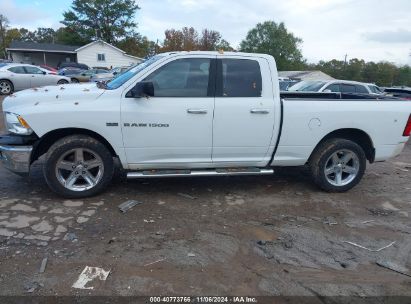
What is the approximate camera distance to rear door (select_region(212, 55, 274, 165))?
5.28 metres

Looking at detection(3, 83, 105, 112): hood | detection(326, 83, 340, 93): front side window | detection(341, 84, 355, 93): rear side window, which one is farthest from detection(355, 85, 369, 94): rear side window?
detection(3, 83, 105, 112): hood

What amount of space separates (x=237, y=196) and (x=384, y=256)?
7.08 ft

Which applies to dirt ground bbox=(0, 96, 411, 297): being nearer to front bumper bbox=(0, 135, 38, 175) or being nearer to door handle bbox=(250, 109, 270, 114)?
front bumper bbox=(0, 135, 38, 175)

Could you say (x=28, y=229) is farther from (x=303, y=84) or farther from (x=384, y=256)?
(x=303, y=84)

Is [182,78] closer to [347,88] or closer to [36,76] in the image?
[347,88]

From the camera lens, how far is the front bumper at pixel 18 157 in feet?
16.1

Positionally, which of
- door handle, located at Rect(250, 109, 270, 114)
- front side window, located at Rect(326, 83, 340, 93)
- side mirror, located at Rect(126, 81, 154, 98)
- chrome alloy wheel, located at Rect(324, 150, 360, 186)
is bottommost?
chrome alloy wheel, located at Rect(324, 150, 360, 186)

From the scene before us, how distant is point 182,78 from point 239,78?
802 mm

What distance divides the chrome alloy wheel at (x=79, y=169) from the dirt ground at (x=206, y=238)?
25 cm

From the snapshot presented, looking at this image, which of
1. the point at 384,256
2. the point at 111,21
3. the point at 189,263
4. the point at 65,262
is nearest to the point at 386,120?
the point at 384,256

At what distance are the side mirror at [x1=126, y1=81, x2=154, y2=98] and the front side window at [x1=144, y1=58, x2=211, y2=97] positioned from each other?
0.61 ft

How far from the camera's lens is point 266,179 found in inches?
259

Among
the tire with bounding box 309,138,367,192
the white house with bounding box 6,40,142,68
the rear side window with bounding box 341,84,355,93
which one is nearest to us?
→ the tire with bounding box 309,138,367,192

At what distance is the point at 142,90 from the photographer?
4914 millimetres
